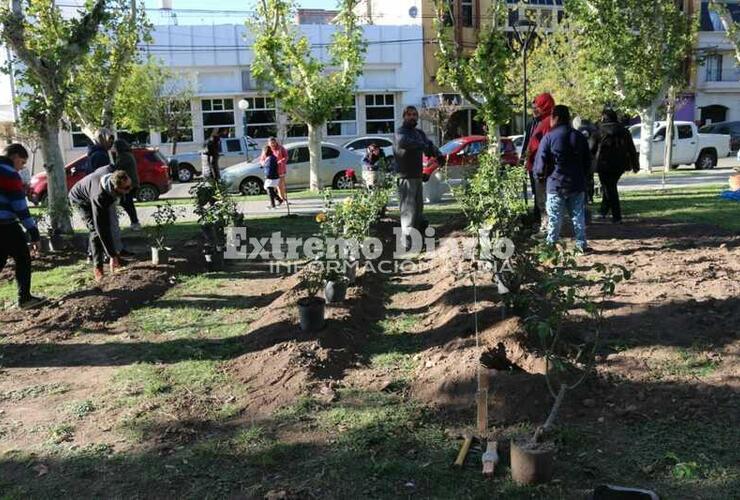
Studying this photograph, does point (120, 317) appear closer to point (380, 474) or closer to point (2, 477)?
point (2, 477)

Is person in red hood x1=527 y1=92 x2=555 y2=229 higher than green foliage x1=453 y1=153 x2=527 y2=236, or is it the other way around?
person in red hood x1=527 y1=92 x2=555 y2=229

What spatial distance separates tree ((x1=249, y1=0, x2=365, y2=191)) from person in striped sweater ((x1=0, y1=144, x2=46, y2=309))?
1192 centimetres

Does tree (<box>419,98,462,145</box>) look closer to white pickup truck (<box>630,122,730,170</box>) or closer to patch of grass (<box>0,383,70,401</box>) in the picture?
white pickup truck (<box>630,122,730,170</box>)

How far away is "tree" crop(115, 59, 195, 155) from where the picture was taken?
30547mm

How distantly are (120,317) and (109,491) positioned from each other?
11.8 ft

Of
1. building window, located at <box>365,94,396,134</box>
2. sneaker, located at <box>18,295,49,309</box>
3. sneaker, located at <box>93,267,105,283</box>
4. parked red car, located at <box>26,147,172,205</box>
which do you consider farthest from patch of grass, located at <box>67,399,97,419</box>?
building window, located at <box>365,94,396,134</box>

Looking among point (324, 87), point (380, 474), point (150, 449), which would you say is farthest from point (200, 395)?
point (324, 87)

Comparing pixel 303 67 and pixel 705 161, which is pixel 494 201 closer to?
pixel 303 67

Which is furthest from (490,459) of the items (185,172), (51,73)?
(185,172)

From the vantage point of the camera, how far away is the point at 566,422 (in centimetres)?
398

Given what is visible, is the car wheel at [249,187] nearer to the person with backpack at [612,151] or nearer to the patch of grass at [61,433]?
the person with backpack at [612,151]

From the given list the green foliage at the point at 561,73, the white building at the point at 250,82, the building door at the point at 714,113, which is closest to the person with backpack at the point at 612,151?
the green foliage at the point at 561,73

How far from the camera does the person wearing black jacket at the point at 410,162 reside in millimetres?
8742

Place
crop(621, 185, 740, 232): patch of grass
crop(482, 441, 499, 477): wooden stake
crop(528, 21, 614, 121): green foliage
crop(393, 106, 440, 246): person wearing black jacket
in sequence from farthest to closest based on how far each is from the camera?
crop(528, 21, 614, 121): green foliage
crop(621, 185, 740, 232): patch of grass
crop(393, 106, 440, 246): person wearing black jacket
crop(482, 441, 499, 477): wooden stake
